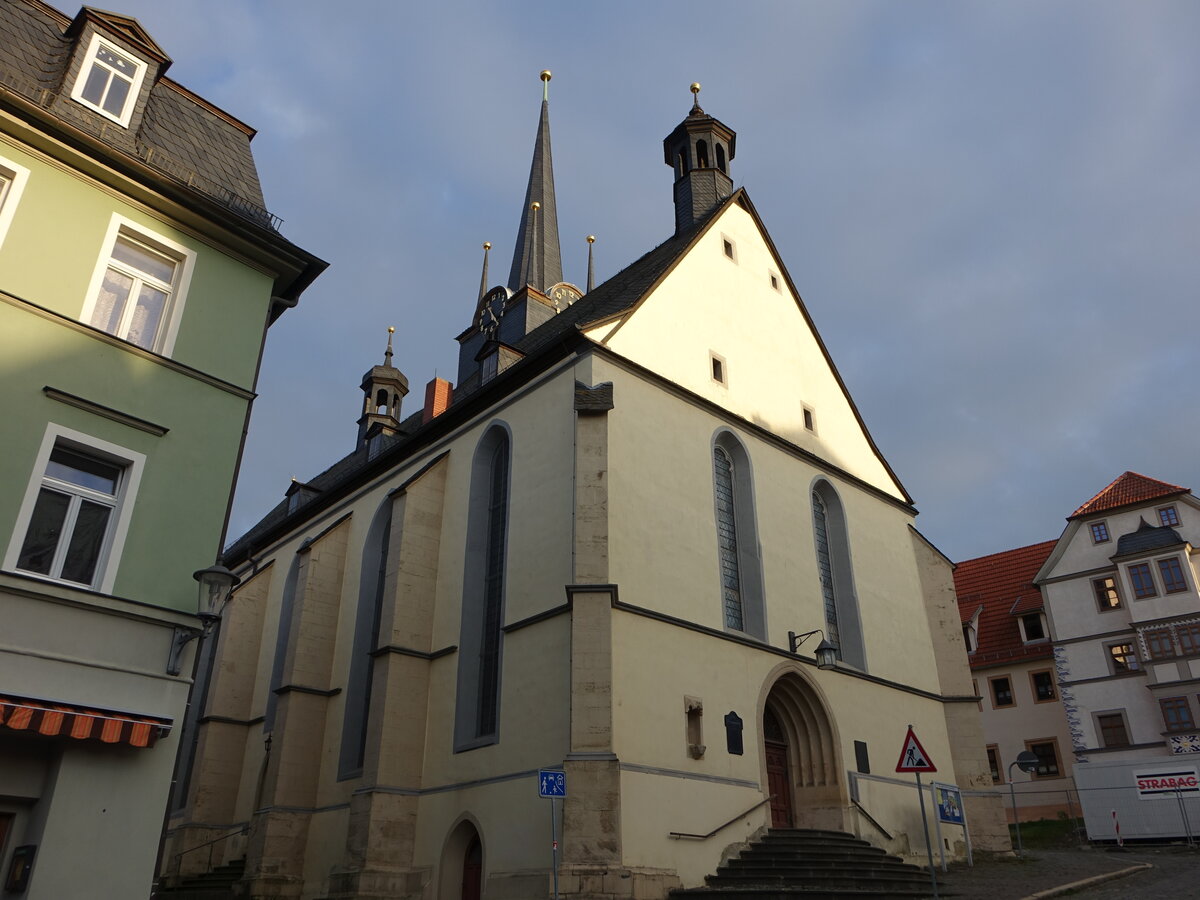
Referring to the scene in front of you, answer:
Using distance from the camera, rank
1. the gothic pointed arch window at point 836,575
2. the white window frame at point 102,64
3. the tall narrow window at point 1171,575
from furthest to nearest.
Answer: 1. the tall narrow window at point 1171,575
2. the gothic pointed arch window at point 836,575
3. the white window frame at point 102,64

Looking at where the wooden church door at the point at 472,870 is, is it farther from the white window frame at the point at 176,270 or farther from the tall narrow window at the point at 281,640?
the white window frame at the point at 176,270

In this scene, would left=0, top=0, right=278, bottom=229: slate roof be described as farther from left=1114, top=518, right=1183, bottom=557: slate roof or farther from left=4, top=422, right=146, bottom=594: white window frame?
left=1114, top=518, right=1183, bottom=557: slate roof

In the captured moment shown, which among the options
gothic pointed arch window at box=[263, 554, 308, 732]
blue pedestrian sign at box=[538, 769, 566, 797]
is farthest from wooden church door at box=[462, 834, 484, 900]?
gothic pointed arch window at box=[263, 554, 308, 732]

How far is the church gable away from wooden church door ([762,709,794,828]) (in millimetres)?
6094

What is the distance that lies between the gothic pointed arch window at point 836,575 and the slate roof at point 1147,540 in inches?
590

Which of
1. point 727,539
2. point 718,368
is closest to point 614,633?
point 727,539

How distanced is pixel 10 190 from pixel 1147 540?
31.4m

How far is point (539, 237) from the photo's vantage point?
35438 millimetres

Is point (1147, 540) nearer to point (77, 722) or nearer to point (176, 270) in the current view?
point (176, 270)

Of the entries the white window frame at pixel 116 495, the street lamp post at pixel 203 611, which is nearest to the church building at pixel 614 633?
the street lamp post at pixel 203 611

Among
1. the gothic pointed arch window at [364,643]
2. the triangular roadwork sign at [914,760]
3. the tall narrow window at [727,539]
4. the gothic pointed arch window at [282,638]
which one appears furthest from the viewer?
the gothic pointed arch window at [282,638]

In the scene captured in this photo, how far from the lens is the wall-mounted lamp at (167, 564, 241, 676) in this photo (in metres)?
8.91

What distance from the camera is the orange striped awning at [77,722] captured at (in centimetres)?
769

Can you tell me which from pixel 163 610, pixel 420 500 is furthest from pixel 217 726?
pixel 163 610
